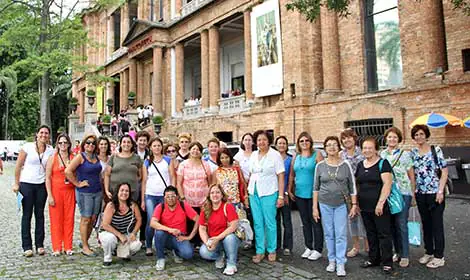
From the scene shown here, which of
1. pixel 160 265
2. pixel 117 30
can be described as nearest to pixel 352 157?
pixel 160 265

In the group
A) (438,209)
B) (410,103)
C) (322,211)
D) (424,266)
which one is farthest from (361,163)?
(410,103)

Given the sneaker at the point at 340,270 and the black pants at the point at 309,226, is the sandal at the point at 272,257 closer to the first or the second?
the black pants at the point at 309,226

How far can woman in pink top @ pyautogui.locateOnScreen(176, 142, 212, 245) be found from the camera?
572 cm

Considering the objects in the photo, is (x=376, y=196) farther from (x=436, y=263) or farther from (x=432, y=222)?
(x=436, y=263)

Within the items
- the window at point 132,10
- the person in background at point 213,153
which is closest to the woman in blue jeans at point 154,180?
the person in background at point 213,153

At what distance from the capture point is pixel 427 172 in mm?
5148

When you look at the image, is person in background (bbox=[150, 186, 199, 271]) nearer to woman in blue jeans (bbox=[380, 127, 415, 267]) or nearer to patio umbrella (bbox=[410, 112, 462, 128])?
woman in blue jeans (bbox=[380, 127, 415, 267])

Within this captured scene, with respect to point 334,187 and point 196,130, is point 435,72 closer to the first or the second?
point 334,187

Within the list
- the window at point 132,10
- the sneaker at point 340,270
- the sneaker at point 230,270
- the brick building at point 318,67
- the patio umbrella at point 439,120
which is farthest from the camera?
the window at point 132,10

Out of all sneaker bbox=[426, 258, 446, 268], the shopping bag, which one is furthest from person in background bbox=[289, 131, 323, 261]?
sneaker bbox=[426, 258, 446, 268]

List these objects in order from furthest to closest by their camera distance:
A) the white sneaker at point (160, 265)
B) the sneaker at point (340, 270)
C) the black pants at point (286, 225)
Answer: the black pants at point (286, 225) < the white sneaker at point (160, 265) < the sneaker at point (340, 270)

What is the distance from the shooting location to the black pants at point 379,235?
196 inches

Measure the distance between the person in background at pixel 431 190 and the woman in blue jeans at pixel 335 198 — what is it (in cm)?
92

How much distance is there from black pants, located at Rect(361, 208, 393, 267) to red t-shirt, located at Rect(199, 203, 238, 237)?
5.68 ft
